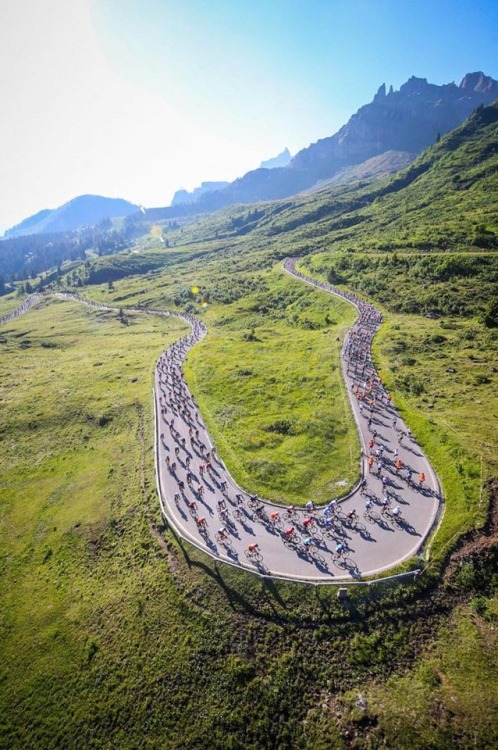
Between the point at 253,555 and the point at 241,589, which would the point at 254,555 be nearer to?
the point at 253,555

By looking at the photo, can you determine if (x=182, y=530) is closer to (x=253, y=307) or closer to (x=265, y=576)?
(x=265, y=576)

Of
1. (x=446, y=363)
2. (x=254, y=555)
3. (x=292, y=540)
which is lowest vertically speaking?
(x=254, y=555)

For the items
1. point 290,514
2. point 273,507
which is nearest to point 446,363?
point 273,507

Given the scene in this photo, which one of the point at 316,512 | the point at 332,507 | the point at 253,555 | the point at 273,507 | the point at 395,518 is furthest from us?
the point at 273,507

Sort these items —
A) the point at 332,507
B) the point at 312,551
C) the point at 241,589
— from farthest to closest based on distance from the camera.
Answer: the point at 332,507
the point at 312,551
the point at 241,589

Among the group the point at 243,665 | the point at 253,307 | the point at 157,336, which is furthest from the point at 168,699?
the point at 253,307

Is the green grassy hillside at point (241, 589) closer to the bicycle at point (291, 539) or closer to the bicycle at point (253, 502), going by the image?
the bicycle at point (253, 502)

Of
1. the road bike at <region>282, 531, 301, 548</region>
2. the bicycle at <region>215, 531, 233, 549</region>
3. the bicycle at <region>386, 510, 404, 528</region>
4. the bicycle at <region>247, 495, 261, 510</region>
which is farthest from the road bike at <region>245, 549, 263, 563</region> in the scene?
the bicycle at <region>386, 510, 404, 528</region>
